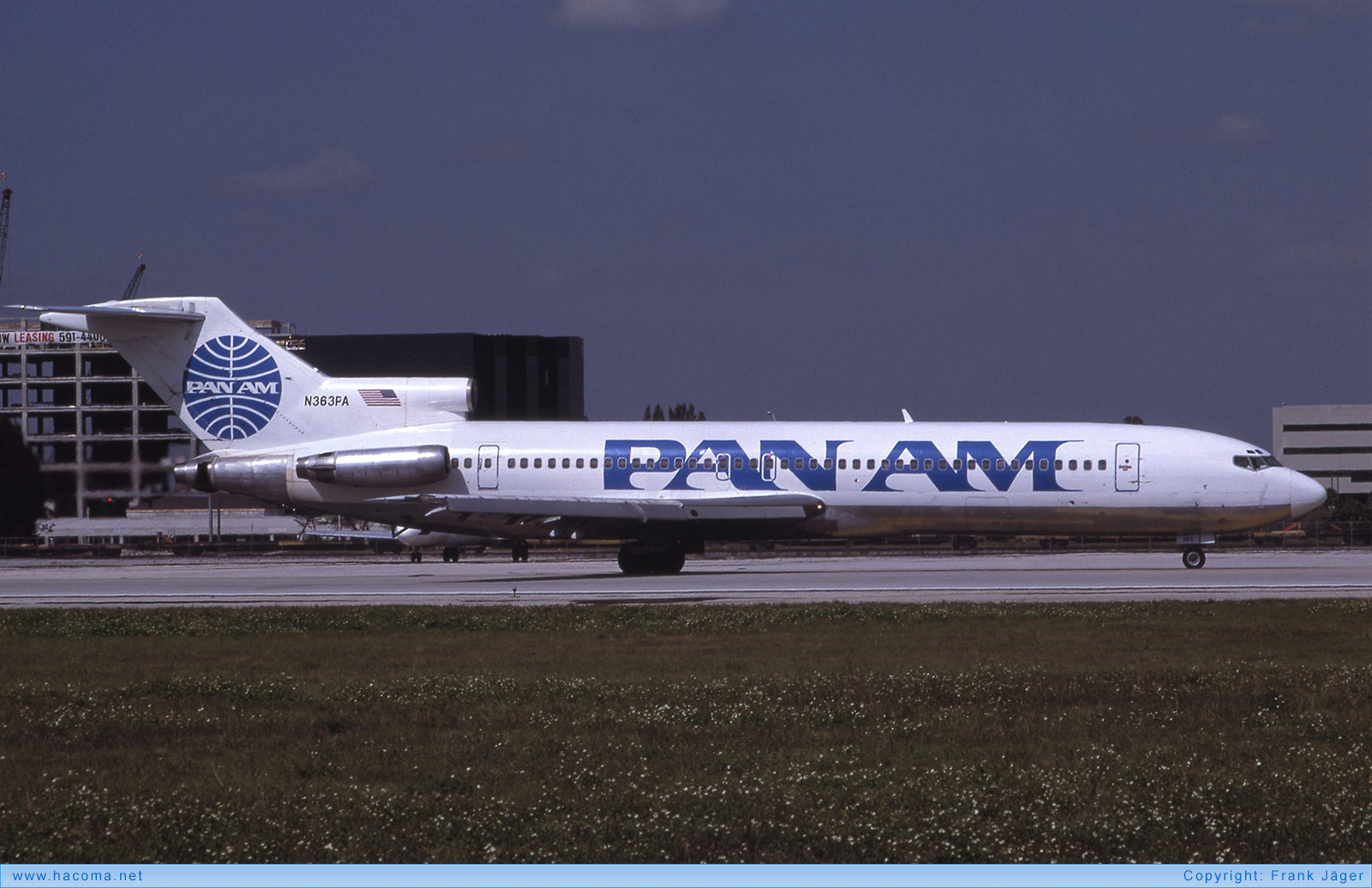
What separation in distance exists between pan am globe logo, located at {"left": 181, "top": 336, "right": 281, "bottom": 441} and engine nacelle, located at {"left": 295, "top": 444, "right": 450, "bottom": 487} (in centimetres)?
264

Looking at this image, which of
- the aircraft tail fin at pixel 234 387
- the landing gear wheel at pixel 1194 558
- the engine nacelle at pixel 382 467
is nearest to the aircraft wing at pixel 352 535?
the aircraft tail fin at pixel 234 387

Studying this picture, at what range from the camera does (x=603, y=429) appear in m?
36.1

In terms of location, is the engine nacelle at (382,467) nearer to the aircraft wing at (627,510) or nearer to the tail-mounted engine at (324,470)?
the tail-mounted engine at (324,470)

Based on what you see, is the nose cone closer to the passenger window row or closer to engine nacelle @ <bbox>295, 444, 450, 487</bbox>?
the passenger window row

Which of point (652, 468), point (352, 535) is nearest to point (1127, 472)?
point (652, 468)

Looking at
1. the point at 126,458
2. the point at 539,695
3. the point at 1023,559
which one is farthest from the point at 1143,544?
the point at 539,695

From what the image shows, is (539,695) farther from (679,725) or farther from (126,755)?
(126,755)

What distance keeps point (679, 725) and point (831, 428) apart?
24.2 m

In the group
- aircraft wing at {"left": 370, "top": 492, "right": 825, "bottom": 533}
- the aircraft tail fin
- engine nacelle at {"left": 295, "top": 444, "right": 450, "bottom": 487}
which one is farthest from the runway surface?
the aircraft tail fin

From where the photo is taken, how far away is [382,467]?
34875 mm

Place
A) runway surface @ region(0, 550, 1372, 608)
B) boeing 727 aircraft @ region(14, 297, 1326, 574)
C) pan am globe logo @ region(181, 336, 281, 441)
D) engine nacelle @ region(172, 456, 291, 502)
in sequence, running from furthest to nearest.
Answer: pan am globe logo @ region(181, 336, 281, 441) < engine nacelle @ region(172, 456, 291, 502) < boeing 727 aircraft @ region(14, 297, 1326, 574) < runway surface @ region(0, 550, 1372, 608)

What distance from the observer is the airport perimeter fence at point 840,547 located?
54.4 m

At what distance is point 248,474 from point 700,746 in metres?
27.5

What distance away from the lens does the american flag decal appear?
37.0 meters
